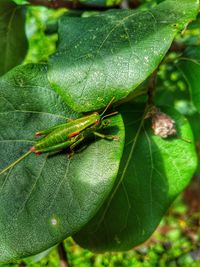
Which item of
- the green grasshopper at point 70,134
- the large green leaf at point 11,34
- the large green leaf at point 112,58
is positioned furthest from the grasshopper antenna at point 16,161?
the large green leaf at point 11,34

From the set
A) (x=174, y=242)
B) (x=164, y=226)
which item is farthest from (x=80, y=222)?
(x=164, y=226)

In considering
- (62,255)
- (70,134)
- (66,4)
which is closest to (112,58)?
(70,134)

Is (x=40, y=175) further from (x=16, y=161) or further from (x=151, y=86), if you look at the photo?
(x=151, y=86)

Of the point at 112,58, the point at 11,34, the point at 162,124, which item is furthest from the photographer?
the point at 11,34

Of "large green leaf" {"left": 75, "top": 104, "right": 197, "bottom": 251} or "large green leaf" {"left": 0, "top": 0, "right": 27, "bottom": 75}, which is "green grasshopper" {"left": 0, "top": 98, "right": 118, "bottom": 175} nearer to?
"large green leaf" {"left": 75, "top": 104, "right": 197, "bottom": 251}

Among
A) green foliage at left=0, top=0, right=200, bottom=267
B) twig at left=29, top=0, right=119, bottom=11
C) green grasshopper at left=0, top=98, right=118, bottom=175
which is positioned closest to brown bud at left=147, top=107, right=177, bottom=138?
green foliage at left=0, top=0, right=200, bottom=267

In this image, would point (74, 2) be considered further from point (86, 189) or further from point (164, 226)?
point (164, 226)
